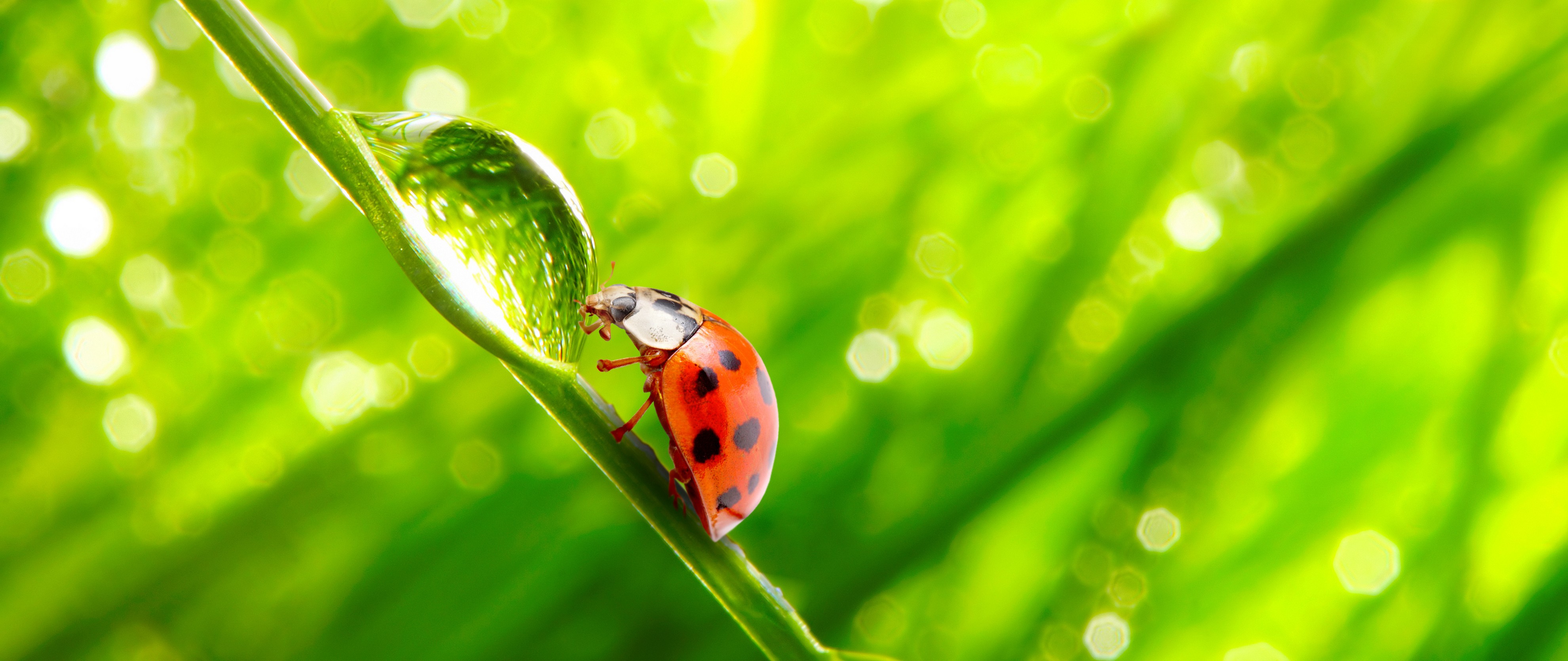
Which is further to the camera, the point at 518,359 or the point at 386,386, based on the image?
the point at 386,386

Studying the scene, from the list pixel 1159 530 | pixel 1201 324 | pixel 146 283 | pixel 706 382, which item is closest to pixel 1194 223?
pixel 1201 324

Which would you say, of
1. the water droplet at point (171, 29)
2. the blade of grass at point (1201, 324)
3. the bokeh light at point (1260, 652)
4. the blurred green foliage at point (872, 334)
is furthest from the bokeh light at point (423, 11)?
the bokeh light at point (1260, 652)

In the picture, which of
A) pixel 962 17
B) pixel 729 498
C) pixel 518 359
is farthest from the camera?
pixel 962 17

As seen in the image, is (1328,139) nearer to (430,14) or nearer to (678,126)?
(678,126)

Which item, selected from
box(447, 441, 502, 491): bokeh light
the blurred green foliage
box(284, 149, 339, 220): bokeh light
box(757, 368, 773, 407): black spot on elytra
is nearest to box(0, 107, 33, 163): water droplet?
the blurred green foliage

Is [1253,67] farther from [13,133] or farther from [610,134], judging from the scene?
[13,133]

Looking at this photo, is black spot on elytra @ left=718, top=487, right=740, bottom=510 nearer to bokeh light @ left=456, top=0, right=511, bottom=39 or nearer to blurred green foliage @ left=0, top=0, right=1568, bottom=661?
blurred green foliage @ left=0, top=0, right=1568, bottom=661
